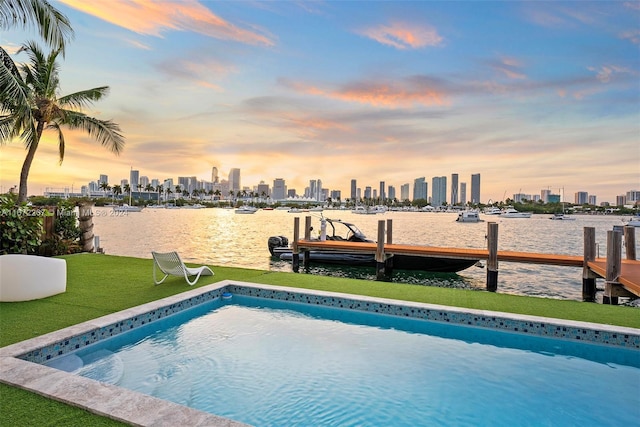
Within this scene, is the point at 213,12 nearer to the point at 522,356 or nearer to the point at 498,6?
the point at 498,6

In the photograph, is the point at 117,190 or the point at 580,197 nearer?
the point at 580,197

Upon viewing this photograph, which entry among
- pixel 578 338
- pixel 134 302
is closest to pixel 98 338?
pixel 134 302

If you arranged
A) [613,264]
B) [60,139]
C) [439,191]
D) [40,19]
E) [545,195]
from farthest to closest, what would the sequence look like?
[439,191], [545,195], [60,139], [40,19], [613,264]

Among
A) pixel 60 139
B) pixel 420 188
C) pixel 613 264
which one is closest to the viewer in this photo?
pixel 613 264

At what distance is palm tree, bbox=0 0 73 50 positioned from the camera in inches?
378

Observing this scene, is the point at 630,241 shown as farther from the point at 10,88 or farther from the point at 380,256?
the point at 10,88

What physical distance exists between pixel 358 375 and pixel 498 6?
13.2 m

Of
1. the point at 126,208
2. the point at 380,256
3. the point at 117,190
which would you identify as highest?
the point at 117,190

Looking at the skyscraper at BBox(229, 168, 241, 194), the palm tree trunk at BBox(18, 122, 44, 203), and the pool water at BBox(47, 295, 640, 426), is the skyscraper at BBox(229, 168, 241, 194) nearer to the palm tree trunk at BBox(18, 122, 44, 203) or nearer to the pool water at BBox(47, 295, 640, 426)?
the palm tree trunk at BBox(18, 122, 44, 203)

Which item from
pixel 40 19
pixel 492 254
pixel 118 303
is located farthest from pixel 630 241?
pixel 40 19

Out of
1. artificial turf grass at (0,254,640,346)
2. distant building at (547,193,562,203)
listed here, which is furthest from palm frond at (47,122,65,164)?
distant building at (547,193,562,203)

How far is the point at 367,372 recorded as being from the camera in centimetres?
468

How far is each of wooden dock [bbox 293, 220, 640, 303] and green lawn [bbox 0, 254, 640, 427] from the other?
1892 millimetres

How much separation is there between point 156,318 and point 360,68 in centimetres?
1232
